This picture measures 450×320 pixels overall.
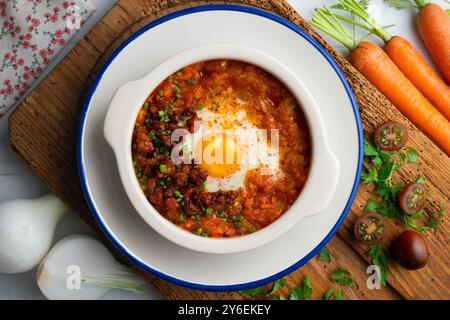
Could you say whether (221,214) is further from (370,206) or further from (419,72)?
(419,72)

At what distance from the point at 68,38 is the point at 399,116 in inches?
85.6

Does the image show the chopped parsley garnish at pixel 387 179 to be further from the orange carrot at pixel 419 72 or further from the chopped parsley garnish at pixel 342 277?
the orange carrot at pixel 419 72

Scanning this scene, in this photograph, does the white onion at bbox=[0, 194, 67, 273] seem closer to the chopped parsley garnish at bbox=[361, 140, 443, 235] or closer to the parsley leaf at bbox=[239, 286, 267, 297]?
the parsley leaf at bbox=[239, 286, 267, 297]

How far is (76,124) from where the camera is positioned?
3090mm

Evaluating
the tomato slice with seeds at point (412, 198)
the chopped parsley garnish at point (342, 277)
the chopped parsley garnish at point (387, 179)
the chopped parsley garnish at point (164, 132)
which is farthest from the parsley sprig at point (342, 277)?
the chopped parsley garnish at point (164, 132)

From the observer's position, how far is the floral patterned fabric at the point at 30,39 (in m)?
3.33

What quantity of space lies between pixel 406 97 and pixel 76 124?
86.8 inches

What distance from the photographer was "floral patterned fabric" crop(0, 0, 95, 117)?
333 cm

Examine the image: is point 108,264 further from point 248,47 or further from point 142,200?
point 248,47

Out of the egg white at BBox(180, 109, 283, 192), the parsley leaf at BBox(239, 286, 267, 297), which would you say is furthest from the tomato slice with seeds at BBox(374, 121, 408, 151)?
the parsley leaf at BBox(239, 286, 267, 297)

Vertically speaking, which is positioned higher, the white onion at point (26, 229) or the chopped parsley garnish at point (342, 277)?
the white onion at point (26, 229)

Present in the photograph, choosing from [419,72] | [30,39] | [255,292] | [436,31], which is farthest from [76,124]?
[436,31]

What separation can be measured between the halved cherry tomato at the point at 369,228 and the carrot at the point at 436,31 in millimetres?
1299

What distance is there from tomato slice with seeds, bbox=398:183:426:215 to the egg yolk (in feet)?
3.59
